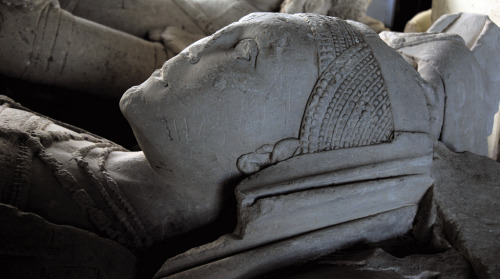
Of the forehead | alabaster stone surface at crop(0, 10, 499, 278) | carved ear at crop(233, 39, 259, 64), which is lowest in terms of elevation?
alabaster stone surface at crop(0, 10, 499, 278)

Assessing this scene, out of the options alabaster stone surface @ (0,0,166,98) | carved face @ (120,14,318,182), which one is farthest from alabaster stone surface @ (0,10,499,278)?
alabaster stone surface @ (0,0,166,98)

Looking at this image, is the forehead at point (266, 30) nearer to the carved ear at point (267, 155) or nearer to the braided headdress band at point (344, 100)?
the braided headdress band at point (344, 100)

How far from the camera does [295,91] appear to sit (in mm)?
1645

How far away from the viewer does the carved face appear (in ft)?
5.32

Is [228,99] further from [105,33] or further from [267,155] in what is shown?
[105,33]

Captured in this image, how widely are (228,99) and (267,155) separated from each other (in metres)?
0.25

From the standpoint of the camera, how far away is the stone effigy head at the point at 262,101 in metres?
1.63

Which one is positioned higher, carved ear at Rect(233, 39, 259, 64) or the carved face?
carved ear at Rect(233, 39, 259, 64)

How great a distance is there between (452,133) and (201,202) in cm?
108

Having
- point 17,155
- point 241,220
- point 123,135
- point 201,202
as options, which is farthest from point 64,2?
point 241,220

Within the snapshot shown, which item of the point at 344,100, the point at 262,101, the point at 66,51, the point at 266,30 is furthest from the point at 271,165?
the point at 66,51

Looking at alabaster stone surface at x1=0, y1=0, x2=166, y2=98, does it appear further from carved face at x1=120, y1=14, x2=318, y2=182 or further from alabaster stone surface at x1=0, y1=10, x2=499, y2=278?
carved face at x1=120, y1=14, x2=318, y2=182

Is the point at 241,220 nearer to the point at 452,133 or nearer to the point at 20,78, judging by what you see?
the point at 452,133

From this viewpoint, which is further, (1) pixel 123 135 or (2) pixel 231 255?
(1) pixel 123 135
